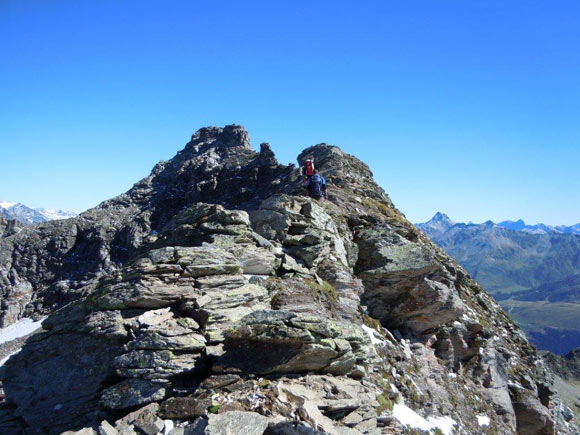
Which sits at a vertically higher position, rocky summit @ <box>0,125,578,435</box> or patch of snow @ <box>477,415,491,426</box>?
rocky summit @ <box>0,125,578,435</box>

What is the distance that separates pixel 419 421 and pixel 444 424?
254 cm

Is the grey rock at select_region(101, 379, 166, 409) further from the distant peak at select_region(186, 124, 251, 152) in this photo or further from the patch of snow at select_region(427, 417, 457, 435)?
the distant peak at select_region(186, 124, 251, 152)

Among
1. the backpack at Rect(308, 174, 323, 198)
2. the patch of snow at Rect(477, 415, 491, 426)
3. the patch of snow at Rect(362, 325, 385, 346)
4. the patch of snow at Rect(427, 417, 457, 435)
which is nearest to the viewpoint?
the patch of snow at Rect(427, 417, 457, 435)

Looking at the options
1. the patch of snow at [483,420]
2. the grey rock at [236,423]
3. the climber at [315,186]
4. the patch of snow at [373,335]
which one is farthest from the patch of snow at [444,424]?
the climber at [315,186]

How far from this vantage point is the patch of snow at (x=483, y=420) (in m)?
25.2

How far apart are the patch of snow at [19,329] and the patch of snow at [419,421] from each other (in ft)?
169

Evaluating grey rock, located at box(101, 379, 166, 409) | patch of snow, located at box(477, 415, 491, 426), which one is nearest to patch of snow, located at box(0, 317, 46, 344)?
grey rock, located at box(101, 379, 166, 409)

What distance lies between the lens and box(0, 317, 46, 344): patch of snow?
171 feet

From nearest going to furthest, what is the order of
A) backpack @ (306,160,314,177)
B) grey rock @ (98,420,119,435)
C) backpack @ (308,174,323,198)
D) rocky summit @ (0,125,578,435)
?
1. grey rock @ (98,420,119,435)
2. rocky summit @ (0,125,578,435)
3. backpack @ (308,174,323,198)
4. backpack @ (306,160,314,177)

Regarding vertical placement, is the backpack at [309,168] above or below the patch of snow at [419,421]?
above

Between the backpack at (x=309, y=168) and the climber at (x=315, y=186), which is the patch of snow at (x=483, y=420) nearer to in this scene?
the climber at (x=315, y=186)

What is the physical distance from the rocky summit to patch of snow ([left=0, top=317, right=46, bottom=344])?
A: 1586 inches

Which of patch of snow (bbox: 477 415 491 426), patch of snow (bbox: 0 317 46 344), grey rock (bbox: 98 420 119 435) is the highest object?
grey rock (bbox: 98 420 119 435)

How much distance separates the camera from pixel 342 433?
12.6 m
